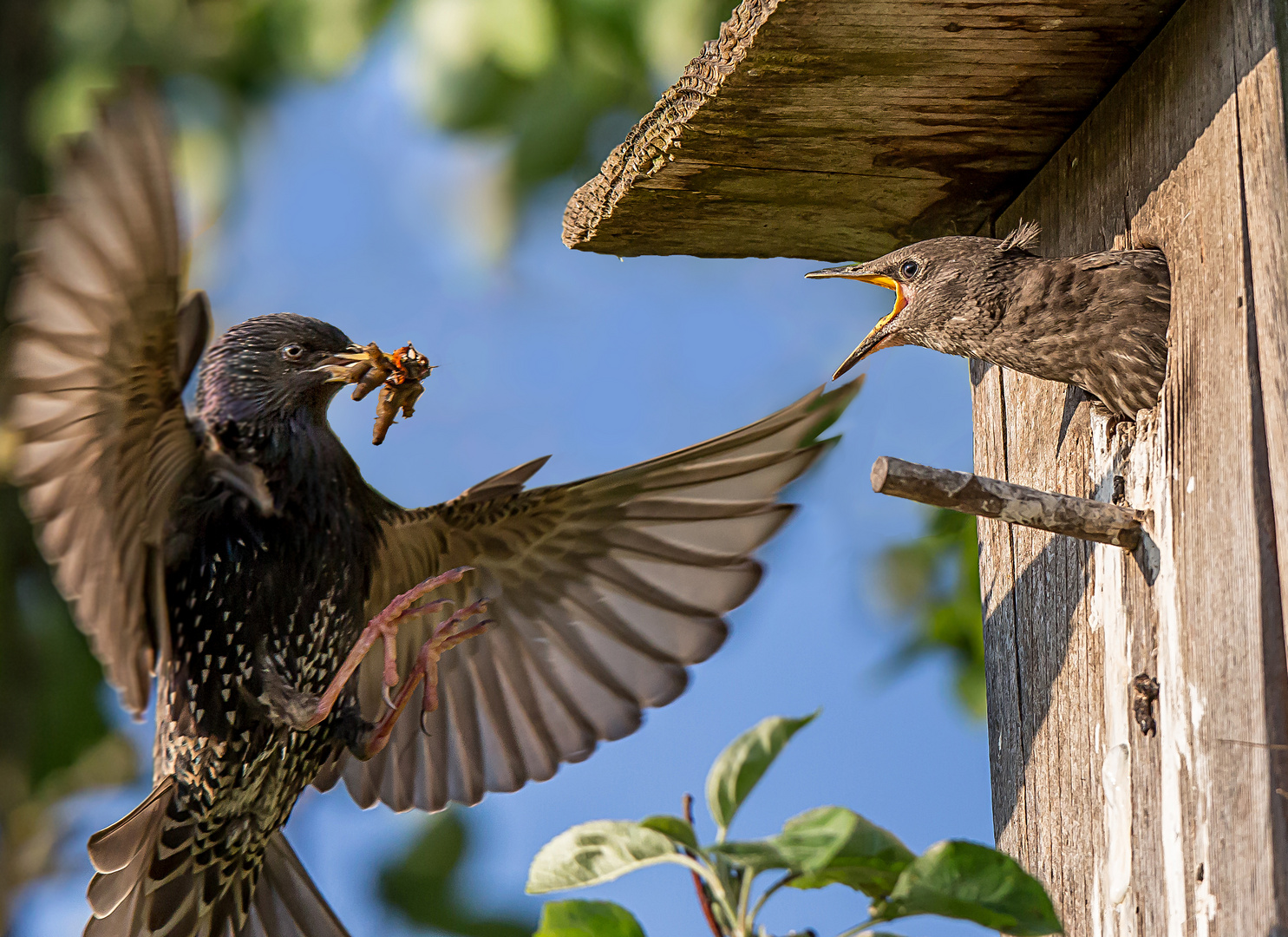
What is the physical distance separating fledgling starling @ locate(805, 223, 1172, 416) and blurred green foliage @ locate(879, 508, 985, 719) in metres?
0.72

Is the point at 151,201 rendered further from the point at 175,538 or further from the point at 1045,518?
the point at 1045,518

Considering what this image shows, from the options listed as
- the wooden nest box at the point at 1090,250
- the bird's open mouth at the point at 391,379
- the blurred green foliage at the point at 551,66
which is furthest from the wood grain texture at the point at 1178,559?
the blurred green foliage at the point at 551,66

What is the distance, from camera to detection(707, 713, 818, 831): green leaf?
3.80ft

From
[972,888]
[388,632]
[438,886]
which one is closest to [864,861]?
[972,888]

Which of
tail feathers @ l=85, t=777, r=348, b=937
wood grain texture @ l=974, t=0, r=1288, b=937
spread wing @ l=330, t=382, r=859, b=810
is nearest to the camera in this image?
wood grain texture @ l=974, t=0, r=1288, b=937

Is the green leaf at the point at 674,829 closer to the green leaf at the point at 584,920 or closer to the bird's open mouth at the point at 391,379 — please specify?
the green leaf at the point at 584,920

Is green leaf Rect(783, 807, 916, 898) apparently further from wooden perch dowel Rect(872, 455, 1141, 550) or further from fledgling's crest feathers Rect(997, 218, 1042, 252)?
fledgling's crest feathers Rect(997, 218, 1042, 252)

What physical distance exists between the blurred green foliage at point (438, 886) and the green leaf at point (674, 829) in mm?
3447

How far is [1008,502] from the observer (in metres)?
1.44

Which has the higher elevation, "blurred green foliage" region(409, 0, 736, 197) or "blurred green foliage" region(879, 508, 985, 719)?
"blurred green foliage" region(409, 0, 736, 197)

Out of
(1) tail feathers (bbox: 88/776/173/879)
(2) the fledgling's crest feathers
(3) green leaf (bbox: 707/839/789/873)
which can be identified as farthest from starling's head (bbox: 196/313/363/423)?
(3) green leaf (bbox: 707/839/789/873)

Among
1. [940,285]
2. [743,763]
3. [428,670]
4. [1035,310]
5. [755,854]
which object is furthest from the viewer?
[428,670]

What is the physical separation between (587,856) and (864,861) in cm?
24

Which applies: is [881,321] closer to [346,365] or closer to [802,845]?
[346,365]
